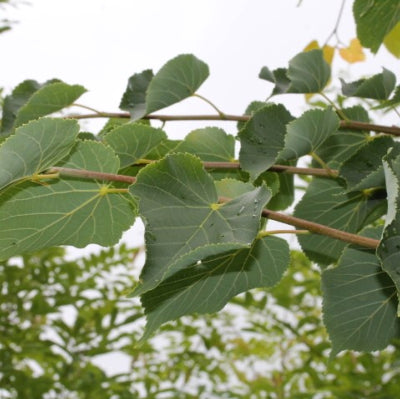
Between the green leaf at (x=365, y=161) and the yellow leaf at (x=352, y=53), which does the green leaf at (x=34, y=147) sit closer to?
the green leaf at (x=365, y=161)

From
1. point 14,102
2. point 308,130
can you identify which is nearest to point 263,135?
point 308,130

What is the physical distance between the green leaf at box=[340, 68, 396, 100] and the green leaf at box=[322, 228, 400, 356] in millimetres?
176

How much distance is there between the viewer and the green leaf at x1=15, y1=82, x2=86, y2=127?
507mm

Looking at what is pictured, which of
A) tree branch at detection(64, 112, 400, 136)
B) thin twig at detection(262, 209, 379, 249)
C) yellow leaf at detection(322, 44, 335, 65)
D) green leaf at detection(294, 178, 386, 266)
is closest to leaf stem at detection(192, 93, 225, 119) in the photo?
tree branch at detection(64, 112, 400, 136)

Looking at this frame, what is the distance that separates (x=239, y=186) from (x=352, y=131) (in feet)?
0.63

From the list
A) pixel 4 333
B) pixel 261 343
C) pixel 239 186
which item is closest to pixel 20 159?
pixel 239 186

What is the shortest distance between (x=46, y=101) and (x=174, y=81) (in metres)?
0.11

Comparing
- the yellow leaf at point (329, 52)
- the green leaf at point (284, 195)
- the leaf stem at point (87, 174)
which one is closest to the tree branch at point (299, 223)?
the leaf stem at point (87, 174)

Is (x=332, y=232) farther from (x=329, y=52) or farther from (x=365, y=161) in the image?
(x=329, y=52)

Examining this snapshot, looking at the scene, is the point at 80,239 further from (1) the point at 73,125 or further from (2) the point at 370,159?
(2) the point at 370,159

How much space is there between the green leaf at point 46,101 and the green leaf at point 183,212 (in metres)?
0.20

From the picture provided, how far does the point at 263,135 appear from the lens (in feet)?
1.50

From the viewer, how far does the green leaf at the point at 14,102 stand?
0.58 meters

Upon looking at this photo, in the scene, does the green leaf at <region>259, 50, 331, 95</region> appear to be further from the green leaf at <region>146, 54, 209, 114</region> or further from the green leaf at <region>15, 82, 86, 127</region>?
the green leaf at <region>15, 82, 86, 127</region>
